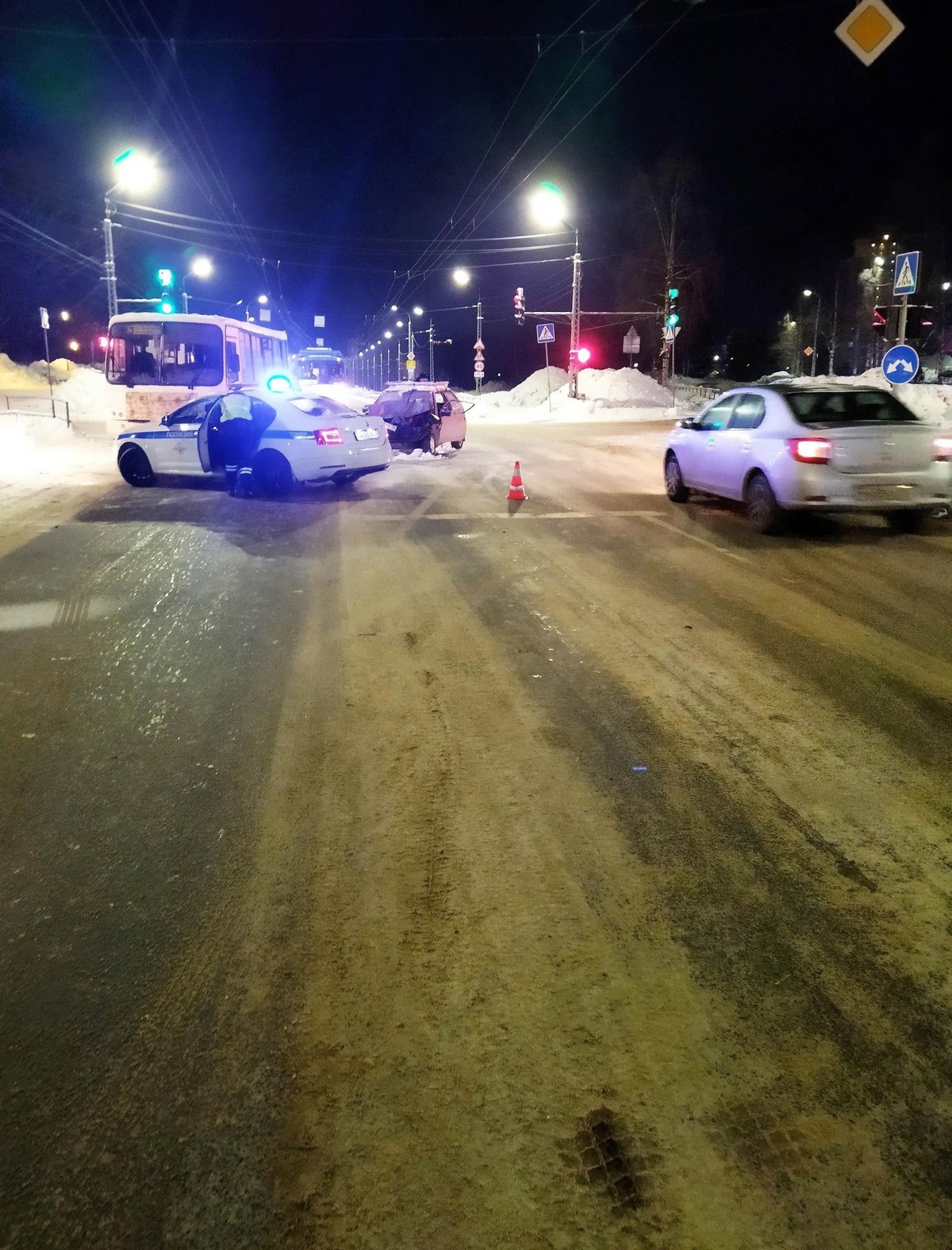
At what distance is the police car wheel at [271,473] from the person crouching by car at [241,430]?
0.39ft

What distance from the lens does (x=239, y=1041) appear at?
9.26 feet

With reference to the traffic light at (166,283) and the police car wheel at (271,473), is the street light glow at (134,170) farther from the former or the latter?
the police car wheel at (271,473)

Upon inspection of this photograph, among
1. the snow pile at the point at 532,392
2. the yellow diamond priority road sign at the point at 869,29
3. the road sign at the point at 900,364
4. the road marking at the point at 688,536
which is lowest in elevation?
the road marking at the point at 688,536

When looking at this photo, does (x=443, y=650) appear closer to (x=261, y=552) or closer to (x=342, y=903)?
(x=342, y=903)

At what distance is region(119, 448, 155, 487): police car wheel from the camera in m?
16.0

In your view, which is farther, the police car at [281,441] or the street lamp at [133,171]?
the street lamp at [133,171]

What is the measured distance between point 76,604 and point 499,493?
807cm

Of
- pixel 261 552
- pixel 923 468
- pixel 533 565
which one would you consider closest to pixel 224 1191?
pixel 533 565

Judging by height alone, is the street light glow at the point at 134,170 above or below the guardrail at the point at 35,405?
above

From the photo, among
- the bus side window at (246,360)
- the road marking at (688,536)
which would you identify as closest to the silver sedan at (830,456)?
the road marking at (688,536)

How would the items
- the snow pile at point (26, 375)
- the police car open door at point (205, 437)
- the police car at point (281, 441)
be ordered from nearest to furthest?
the police car at point (281, 441)
the police car open door at point (205, 437)
the snow pile at point (26, 375)

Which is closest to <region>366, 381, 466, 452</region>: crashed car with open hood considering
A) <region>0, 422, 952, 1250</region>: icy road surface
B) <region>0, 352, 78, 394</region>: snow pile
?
<region>0, 422, 952, 1250</region>: icy road surface

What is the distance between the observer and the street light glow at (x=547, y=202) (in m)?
27.9

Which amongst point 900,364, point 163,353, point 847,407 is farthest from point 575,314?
point 847,407
